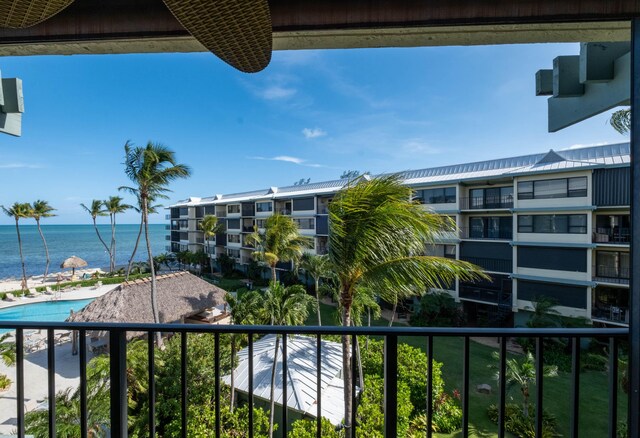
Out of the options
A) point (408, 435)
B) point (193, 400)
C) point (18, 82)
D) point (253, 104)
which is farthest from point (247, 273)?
point (18, 82)

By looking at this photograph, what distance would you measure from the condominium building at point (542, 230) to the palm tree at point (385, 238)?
4.83m

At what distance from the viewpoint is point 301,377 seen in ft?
24.4

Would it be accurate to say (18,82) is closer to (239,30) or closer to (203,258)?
(239,30)

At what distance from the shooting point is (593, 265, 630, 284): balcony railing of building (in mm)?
10883

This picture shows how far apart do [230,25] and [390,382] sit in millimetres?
1655

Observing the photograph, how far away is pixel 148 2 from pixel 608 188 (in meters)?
15.1

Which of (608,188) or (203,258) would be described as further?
(203,258)

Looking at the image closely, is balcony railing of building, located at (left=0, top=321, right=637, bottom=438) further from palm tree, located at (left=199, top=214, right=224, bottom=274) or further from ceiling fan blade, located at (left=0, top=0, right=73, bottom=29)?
palm tree, located at (left=199, top=214, right=224, bottom=274)

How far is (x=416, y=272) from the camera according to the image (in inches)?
180

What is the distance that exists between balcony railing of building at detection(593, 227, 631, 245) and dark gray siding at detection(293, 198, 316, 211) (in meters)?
14.1

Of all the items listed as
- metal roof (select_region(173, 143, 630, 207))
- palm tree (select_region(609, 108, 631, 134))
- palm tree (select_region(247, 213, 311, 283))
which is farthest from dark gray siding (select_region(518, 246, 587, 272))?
palm tree (select_region(247, 213, 311, 283))

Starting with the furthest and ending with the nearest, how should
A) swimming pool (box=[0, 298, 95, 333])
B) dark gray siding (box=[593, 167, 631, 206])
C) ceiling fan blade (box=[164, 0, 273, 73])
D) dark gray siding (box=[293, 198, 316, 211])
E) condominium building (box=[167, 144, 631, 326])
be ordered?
dark gray siding (box=[293, 198, 316, 211])
swimming pool (box=[0, 298, 95, 333])
condominium building (box=[167, 144, 631, 326])
dark gray siding (box=[593, 167, 631, 206])
ceiling fan blade (box=[164, 0, 273, 73])

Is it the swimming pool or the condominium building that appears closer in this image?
the condominium building

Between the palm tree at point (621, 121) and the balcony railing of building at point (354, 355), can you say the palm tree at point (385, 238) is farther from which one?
the palm tree at point (621, 121)
